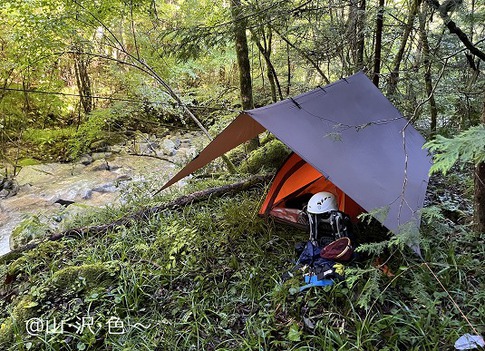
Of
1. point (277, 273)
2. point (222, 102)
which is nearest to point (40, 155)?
point (222, 102)

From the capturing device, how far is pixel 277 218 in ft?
8.51

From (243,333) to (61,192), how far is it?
15.1 feet

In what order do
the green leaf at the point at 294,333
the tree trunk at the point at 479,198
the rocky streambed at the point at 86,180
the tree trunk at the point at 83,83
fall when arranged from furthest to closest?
the tree trunk at the point at 83,83 → the rocky streambed at the point at 86,180 → the tree trunk at the point at 479,198 → the green leaf at the point at 294,333

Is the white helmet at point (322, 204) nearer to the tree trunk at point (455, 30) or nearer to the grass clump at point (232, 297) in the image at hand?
the grass clump at point (232, 297)

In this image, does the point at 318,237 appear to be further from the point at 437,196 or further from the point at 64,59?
the point at 64,59

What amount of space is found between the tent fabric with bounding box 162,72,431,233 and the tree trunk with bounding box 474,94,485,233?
0.29 meters

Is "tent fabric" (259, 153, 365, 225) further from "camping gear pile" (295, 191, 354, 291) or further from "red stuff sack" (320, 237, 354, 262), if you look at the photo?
"red stuff sack" (320, 237, 354, 262)

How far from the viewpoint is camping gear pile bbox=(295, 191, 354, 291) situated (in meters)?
1.82

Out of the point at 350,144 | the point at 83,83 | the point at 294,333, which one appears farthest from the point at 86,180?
the point at 294,333

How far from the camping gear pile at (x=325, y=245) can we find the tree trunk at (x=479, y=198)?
753 mm

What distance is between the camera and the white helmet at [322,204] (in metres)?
2.10

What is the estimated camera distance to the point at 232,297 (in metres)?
1.92

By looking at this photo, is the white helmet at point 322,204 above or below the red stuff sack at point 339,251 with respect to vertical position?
above

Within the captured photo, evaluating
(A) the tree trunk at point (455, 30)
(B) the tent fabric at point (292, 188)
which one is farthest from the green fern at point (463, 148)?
(B) the tent fabric at point (292, 188)
